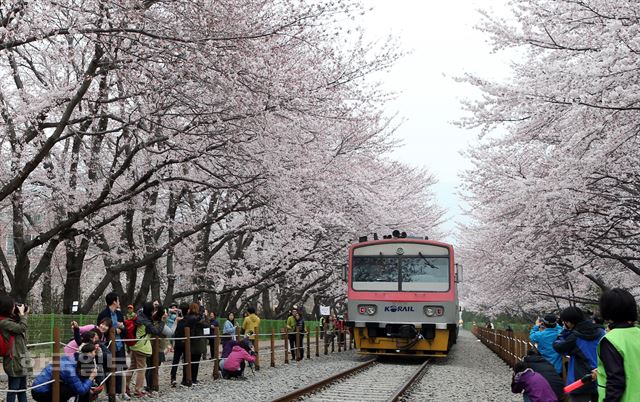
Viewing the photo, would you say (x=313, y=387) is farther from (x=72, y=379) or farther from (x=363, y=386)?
(x=72, y=379)

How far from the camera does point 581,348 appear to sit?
603 cm

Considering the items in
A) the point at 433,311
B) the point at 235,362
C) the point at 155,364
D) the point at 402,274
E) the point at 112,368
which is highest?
the point at 402,274

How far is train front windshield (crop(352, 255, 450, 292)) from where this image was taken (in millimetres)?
16672

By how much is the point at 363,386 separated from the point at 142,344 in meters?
3.90

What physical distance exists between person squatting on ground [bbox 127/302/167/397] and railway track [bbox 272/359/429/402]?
236 centimetres

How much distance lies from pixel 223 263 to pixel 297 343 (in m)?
7.66

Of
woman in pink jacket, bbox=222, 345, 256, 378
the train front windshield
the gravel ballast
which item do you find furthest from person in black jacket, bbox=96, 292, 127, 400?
the train front windshield

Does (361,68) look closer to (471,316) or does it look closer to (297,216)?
(297,216)

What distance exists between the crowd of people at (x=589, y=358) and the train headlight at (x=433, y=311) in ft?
21.6

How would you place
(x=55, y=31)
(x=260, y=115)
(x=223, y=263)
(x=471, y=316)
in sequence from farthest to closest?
1. (x=471, y=316)
2. (x=223, y=263)
3. (x=260, y=115)
4. (x=55, y=31)

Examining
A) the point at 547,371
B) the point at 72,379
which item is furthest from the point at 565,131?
the point at 72,379

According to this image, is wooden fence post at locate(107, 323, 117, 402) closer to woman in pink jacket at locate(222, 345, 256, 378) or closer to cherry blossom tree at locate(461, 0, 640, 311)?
woman in pink jacket at locate(222, 345, 256, 378)

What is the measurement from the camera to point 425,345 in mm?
16656

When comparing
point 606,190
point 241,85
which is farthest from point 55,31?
point 606,190
